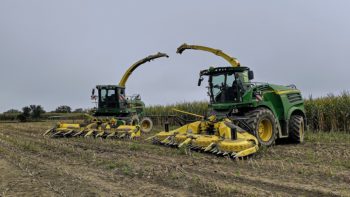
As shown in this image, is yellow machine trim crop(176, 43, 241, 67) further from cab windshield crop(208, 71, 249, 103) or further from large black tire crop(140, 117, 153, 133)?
large black tire crop(140, 117, 153, 133)

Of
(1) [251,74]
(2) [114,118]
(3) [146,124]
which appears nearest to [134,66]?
(3) [146,124]

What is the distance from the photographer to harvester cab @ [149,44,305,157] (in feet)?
25.0

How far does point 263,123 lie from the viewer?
9.41m

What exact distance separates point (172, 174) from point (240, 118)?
3.93 meters

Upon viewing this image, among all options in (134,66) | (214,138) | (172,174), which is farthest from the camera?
(134,66)

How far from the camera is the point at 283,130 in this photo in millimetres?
10477

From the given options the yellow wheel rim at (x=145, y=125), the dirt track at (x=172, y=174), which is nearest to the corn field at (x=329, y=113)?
the dirt track at (x=172, y=174)

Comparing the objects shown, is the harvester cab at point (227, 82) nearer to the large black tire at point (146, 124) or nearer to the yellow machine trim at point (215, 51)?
the yellow machine trim at point (215, 51)

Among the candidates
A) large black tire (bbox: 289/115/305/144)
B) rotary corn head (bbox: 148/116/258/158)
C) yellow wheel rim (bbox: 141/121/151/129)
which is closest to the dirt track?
rotary corn head (bbox: 148/116/258/158)

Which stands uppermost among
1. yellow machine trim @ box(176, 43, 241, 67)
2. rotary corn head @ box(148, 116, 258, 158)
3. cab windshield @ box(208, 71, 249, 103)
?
yellow machine trim @ box(176, 43, 241, 67)

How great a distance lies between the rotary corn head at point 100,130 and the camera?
12.4m

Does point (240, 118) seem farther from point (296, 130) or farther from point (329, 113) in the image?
point (329, 113)

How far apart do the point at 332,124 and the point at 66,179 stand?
12.7 m

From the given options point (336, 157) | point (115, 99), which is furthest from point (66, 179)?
point (115, 99)
